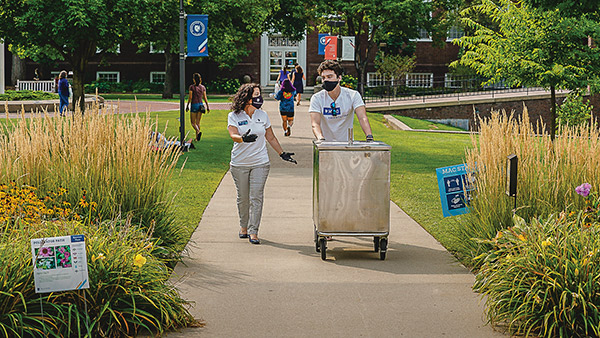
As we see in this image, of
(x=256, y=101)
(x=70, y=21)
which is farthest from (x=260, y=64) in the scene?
(x=256, y=101)

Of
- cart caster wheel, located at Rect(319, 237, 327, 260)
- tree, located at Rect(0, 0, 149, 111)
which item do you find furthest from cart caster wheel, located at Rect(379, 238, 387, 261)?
tree, located at Rect(0, 0, 149, 111)

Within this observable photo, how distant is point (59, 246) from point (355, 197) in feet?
11.9

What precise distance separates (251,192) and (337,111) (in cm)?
130

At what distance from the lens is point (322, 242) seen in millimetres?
8531

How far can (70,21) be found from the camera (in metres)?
19.3

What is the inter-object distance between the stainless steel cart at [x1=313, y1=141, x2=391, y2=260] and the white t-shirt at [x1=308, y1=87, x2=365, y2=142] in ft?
2.88

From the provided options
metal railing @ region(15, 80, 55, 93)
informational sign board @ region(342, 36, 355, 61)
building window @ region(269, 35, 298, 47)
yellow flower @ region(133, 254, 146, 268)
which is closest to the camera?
yellow flower @ region(133, 254, 146, 268)

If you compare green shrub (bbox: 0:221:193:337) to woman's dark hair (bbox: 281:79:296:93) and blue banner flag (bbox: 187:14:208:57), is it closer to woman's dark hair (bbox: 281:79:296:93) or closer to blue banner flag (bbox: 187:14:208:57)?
blue banner flag (bbox: 187:14:208:57)

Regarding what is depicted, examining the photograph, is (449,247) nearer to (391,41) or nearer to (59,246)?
(59,246)

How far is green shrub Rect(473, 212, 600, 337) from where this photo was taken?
19.5ft

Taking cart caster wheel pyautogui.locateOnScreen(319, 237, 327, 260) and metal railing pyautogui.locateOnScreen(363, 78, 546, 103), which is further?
metal railing pyautogui.locateOnScreen(363, 78, 546, 103)

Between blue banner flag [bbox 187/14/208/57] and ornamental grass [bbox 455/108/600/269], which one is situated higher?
blue banner flag [bbox 187/14/208/57]

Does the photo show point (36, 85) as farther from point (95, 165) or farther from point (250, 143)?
point (95, 165)

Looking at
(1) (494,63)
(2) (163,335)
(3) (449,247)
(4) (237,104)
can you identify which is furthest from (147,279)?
(1) (494,63)
